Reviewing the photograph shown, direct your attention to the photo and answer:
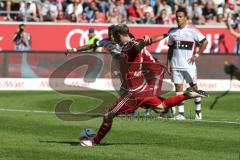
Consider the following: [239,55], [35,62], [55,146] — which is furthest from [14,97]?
[55,146]

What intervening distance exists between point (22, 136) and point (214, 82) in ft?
46.2

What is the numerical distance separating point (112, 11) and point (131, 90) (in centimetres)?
1955

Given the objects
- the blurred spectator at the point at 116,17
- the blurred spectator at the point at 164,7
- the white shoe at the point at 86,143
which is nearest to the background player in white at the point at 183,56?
the white shoe at the point at 86,143

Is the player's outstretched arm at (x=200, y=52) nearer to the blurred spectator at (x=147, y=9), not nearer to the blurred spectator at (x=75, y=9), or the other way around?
the blurred spectator at (x=75, y=9)

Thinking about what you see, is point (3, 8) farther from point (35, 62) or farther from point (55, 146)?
point (55, 146)

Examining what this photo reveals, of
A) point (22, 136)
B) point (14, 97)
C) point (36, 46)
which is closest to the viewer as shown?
point (22, 136)

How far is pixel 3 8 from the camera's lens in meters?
32.6

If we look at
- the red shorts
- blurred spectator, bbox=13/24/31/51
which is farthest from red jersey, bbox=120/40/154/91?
blurred spectator, bbox=13/24/31/51

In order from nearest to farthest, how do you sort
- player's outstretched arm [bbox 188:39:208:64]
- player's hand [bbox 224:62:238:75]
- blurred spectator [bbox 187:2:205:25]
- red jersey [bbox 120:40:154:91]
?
1. player's hand [bbox 224:62:238:75]
2. red jersey [bbox 120:40:154:91]
3. player's outstretched arm [bbox 188:39:208:64]
4. blurred spectator [bbox 187:2:205:25]

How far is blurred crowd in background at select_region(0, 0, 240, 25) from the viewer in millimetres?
32219

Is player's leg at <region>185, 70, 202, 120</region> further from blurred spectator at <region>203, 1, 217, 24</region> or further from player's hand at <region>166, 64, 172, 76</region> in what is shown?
blurred spectator at <region>203, 1, 217, 24</region>

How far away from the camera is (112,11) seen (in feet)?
107

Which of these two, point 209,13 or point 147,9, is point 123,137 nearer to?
point 147,9

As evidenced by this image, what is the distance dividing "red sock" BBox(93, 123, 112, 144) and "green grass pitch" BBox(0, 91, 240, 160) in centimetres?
16
